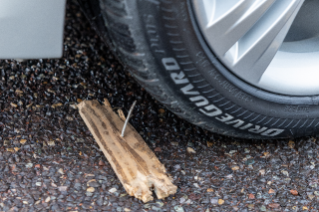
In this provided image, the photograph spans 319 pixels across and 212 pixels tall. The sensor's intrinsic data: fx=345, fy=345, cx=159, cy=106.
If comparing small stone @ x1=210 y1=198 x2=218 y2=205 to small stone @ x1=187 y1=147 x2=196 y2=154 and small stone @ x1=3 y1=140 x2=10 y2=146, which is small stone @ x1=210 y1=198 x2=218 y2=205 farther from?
small stone @ x1=3 y1=140 x2=10 y2=146

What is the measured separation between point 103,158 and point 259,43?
84 centimetres

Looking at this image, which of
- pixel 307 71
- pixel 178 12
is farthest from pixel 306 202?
pixel 178 12

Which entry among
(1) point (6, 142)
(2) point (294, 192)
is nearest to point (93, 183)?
(1) point (6, 142)

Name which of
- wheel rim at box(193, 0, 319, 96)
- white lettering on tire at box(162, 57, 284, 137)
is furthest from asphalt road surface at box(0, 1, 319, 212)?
wheel rim at box(193, 0, 319, 96)

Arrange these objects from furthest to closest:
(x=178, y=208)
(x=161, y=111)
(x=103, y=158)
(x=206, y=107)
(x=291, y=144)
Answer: (x=161, y=111), (x=291, y=144), (x=103, y=158), (x=206, y=107), (x=178, y=208)

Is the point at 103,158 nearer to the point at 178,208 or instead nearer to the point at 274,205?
the point at 178,208

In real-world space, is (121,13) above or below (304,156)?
above

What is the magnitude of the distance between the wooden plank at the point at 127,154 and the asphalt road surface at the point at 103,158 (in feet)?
0.13

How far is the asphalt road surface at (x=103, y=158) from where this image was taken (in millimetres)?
1372

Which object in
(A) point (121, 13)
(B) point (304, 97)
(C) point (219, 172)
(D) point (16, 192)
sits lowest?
(D) point (16, 192)

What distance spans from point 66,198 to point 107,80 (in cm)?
80

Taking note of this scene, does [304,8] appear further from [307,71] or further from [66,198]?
[66,198]

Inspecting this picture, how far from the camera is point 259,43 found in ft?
4.65

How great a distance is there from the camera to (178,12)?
1.26 meters
